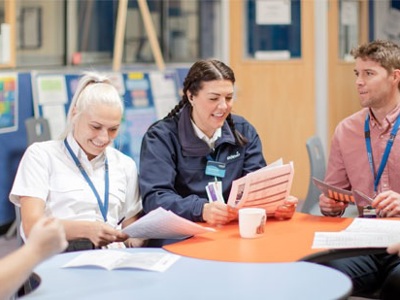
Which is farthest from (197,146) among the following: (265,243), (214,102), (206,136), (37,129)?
(37,129)

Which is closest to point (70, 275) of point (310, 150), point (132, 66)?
point (310, 150)

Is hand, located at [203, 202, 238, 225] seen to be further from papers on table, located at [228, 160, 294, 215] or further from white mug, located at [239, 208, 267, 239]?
white mug, located at [239, 208, 267, 239]

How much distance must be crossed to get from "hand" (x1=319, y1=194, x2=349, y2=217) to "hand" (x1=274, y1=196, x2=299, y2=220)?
0.22 meters

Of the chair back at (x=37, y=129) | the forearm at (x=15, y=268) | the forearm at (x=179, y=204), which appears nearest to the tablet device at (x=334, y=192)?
the forearm at (x=179, y=204)

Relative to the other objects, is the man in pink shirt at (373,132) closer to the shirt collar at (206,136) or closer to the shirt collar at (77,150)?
the shirt collar at (206,136)

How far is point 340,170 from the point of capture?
363 cm

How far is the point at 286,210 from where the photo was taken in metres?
3.11

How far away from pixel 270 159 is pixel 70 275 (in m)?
5.25

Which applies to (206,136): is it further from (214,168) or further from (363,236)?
(363,236)

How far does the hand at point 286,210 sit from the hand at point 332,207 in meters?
0.22

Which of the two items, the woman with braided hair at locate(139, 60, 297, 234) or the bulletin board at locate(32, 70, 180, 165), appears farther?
the bulletin board at locate(32, 70, 180, 165)

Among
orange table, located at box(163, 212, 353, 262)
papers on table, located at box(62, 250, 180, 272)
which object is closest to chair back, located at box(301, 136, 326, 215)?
orange table, located at box(163, 212, 353, 262)

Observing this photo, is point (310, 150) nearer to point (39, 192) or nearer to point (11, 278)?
point (39, 192)

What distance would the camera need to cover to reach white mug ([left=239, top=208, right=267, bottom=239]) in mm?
2764
